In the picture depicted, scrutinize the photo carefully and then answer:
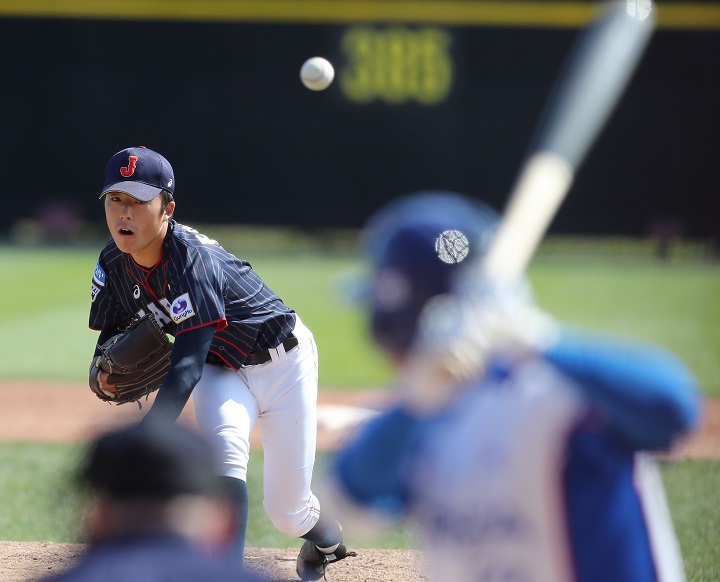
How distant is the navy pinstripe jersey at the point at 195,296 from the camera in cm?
351

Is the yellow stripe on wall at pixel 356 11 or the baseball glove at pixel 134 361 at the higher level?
the yellow stripe on wall at pixel 356 11

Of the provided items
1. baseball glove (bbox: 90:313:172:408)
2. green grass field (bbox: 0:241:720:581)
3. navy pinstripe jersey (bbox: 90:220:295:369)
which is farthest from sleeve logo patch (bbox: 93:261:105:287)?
green grass field (bbox: 0:241:720:581)

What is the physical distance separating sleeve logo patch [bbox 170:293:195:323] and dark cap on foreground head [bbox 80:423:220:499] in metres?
1.88

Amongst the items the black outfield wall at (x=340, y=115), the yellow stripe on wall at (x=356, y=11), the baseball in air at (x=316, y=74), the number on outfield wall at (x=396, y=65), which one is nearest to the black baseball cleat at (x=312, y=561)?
the baseball in air at (x=316, y=74)

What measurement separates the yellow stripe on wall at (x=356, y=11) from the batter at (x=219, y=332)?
14.3 meters

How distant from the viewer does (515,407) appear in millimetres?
1811

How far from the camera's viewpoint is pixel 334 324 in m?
12.5

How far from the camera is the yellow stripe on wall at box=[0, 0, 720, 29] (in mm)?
17234

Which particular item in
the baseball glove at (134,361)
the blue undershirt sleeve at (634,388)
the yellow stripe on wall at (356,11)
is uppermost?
the yellow stripe on wall at (356,11)

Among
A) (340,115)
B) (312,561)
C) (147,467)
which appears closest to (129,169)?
(312,561)

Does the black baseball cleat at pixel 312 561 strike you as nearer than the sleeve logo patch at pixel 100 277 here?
No

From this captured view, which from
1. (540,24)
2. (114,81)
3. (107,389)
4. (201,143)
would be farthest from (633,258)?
(107,389)

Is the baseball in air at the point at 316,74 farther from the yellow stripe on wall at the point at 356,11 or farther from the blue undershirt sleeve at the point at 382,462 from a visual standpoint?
the yellow stripe on wall at the point at 356,11

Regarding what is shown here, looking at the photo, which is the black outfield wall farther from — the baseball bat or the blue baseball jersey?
the blue baseball jersey
